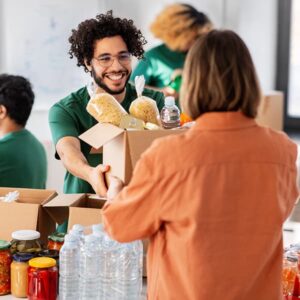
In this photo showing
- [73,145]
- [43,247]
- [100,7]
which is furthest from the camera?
[100,7]

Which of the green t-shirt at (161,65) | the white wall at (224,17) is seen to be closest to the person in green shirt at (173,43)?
the green t-shirt at (161,65)

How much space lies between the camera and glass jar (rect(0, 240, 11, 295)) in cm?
184

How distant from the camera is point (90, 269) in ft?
5.78

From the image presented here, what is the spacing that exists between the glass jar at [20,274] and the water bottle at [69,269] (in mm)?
104

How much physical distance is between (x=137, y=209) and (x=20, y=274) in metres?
0.56

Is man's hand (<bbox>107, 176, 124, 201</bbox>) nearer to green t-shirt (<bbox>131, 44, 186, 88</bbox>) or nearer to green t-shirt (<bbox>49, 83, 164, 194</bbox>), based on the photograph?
green t-shirt (<bbox>49, 83, 164, 194</bbox>)

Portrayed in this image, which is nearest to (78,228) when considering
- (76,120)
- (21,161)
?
(76,120)

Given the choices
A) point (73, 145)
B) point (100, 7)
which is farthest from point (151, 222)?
point (100, 7)

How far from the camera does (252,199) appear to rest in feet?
4.69

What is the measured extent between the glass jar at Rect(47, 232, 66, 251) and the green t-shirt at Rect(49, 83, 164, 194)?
0.45 meters

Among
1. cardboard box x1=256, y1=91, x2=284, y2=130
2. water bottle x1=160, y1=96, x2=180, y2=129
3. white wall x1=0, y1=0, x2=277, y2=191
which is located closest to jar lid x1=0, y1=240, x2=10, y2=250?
water bottle x1=160, y1=96, x2=180, y2=129

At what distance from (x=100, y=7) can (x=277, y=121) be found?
5.11 ft

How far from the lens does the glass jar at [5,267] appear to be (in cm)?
184

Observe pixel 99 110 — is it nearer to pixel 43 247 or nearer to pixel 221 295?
pixel 43 247
